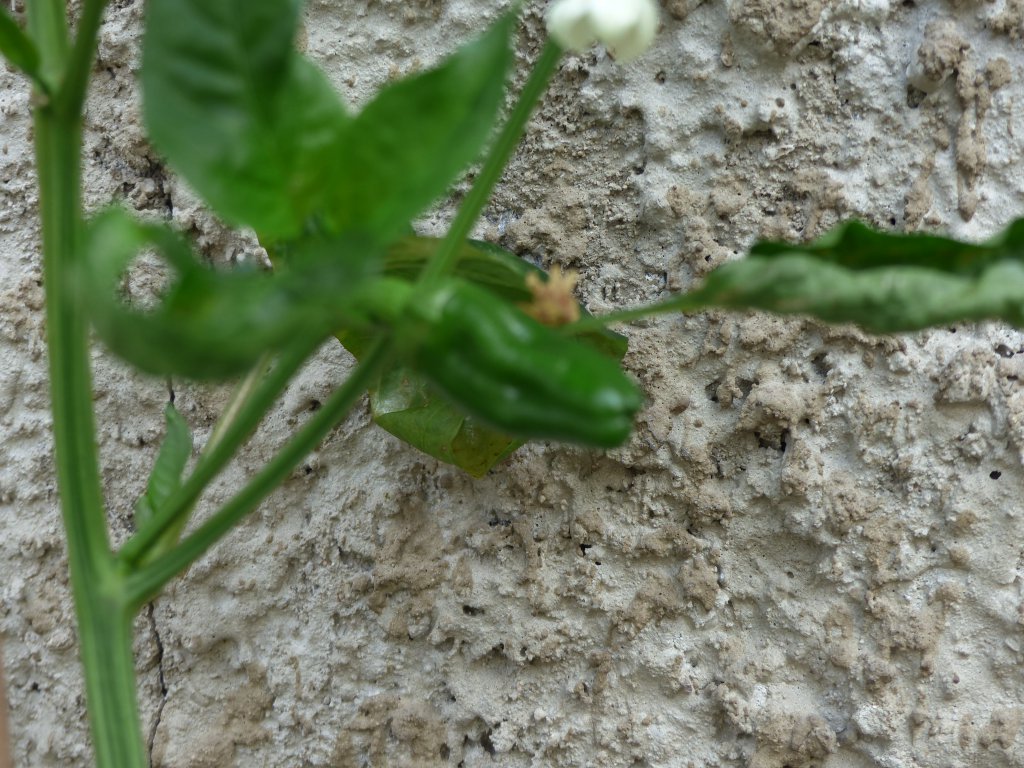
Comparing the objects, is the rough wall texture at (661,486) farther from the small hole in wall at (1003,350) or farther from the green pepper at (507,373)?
the green pepper at (507,373)

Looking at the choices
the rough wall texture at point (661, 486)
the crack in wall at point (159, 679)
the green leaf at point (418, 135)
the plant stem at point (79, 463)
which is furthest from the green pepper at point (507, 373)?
the crack in wall at point (159, 679)

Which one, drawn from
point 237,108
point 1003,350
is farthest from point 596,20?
point 1003,350

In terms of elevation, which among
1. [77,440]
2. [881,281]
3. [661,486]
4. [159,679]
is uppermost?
[881,281]

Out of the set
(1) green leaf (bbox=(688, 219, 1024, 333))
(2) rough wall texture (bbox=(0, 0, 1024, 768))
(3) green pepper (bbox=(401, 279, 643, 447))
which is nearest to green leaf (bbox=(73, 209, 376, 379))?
(3) green pepper (bbox=(401, 279, 643, 447))

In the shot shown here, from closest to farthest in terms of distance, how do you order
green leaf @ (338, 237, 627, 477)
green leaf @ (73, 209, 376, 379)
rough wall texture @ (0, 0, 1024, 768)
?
1. green leaf @ (73, 209, 376, 379)
2. green leaf @ (338, 237, 627, 477)
3. rough wall texture @ (0, 0, 1024, 768)

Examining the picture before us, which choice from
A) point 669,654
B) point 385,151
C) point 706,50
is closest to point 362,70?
point 706,50

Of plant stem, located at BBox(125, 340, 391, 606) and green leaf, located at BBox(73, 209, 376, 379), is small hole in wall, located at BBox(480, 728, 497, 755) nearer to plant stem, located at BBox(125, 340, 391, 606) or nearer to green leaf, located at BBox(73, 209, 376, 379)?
plant stem, located at BBox(125, 340, 391, 606)

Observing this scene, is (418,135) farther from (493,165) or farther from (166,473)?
(166,473)
